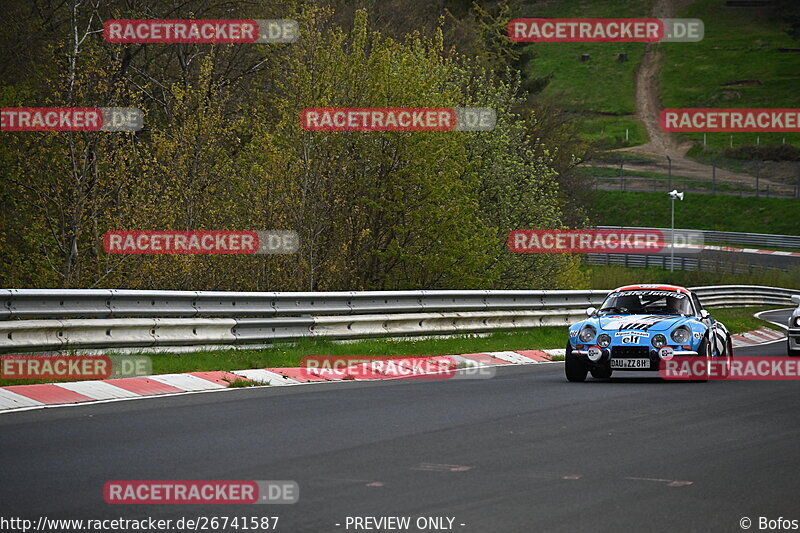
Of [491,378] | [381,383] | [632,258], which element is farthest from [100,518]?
[632,258]

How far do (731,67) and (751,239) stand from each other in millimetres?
53540

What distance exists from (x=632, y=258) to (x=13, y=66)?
49098mm

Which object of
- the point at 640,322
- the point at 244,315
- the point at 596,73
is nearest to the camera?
the point at 640,322

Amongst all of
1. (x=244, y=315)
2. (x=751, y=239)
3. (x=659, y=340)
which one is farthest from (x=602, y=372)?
(x=751, y=239)

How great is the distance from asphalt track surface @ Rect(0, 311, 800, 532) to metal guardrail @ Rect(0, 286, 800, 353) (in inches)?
86.5

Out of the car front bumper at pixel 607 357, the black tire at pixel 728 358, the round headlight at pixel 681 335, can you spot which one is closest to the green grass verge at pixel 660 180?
the black tire at pixel 728 358

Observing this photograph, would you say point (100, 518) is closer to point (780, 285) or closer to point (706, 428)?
point (706, 428)

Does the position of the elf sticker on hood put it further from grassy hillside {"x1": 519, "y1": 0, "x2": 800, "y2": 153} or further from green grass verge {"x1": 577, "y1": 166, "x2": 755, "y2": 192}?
grassy hillside {"x1": 519, "y1": 0, "x2": 800, "y2": 153}

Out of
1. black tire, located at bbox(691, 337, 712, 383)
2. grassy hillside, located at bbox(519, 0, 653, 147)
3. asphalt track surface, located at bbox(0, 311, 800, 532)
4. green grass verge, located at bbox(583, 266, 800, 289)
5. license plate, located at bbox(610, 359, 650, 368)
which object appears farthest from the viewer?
grassy hillside, located at bbox(519, 0, 653, 147)

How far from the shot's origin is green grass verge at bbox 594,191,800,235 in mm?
79438

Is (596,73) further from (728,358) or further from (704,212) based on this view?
(728,358)

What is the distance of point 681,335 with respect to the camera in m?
15.8

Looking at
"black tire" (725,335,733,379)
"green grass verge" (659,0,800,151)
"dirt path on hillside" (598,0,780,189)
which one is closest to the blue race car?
"black tire" (725,335,733,379)

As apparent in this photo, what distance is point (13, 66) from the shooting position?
2920cm
